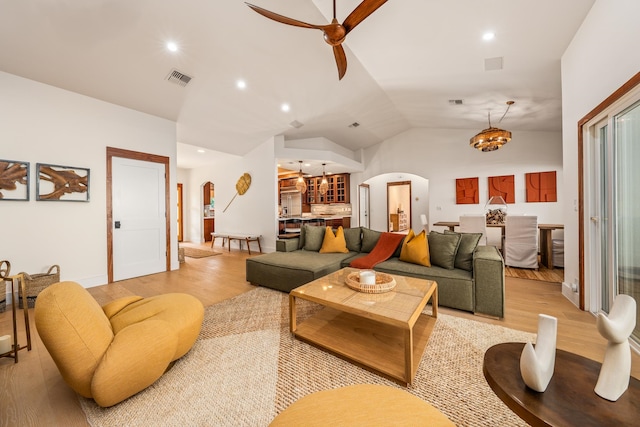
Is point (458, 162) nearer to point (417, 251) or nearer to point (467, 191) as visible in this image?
point (467, 191)

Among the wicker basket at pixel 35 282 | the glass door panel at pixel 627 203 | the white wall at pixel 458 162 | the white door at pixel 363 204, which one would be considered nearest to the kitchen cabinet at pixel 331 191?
the white door at pixel 363 204

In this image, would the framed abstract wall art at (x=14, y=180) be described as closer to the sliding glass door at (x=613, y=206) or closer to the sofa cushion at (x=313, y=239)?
the sofa cushion at (x=313, y=239)

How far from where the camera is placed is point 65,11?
250 cm

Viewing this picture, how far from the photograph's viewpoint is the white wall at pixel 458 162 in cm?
575

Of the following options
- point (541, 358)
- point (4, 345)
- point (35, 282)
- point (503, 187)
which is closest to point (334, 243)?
point (541, 358)

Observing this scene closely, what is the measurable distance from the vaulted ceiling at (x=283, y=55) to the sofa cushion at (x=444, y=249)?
229 centimetres

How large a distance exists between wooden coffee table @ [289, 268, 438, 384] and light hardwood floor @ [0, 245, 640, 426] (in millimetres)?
853

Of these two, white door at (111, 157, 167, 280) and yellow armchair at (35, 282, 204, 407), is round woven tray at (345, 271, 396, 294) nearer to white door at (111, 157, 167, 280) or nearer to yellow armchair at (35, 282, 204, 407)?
yellow armchair at (35, 282, 204, 407)

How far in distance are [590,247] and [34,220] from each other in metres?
6.49

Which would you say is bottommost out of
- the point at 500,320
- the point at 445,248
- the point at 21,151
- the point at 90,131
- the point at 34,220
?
the point at 500,320

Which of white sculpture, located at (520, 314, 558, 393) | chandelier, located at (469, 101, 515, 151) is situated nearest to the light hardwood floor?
white sculpture, located at (520, 314, 558, 393)

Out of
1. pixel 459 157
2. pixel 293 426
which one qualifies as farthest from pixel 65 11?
pixel 459 157

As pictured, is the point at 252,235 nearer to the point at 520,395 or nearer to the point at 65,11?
the point at 65,11

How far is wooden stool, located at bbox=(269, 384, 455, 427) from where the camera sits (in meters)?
0.90
